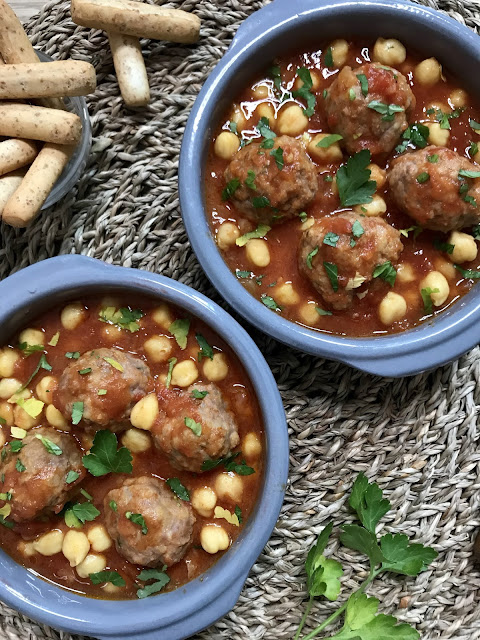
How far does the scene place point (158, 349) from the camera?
9.76 feet

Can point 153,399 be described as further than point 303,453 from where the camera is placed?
No

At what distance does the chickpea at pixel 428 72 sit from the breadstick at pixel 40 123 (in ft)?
5.31

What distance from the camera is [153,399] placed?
2928mm

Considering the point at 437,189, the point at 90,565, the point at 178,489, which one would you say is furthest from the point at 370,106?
the point at 90,565

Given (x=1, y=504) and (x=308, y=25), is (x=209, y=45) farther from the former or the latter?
(x=1, y=504)

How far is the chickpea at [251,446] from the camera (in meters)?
3.00

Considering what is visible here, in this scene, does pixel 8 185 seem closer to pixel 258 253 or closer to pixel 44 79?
pixel 44 79

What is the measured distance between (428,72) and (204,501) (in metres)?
2.23

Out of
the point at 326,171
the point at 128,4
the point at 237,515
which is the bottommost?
the point at 237,515

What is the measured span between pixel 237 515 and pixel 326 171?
163cm

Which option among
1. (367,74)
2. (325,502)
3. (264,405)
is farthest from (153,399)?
(367,74)

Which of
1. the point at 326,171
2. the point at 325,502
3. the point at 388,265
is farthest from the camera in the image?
the point at 325,502

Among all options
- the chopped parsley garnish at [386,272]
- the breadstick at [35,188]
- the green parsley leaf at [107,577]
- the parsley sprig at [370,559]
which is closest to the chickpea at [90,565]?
the green parsley leaf at [107,577]

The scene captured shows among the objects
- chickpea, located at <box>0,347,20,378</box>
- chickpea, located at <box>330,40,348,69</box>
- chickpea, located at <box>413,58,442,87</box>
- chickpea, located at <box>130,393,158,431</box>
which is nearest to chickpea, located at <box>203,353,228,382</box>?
chickpea, located at <box>130,393,158,431</box>
